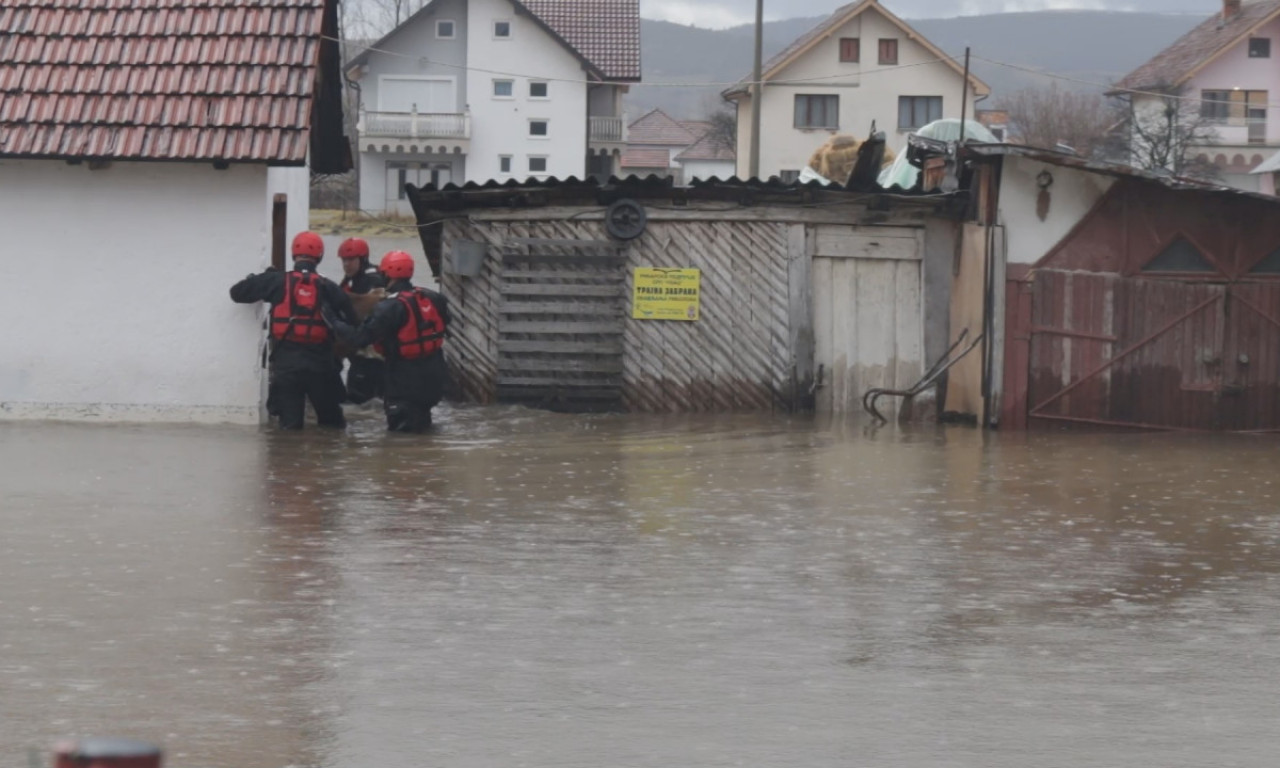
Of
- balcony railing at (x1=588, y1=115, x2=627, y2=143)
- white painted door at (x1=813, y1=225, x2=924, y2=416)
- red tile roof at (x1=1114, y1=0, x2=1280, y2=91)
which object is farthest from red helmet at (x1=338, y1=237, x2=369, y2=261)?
balcony railing at (x1=588, y1=115, x2=627, y2=143)

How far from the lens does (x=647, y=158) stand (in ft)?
389

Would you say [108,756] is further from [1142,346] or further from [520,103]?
[520,103]

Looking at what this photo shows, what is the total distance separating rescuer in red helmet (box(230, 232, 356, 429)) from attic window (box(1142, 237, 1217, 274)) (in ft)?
24.4

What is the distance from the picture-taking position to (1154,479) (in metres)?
14.2

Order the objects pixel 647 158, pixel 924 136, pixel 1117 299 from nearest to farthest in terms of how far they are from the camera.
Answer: pixel 1117 299
pixel 924 136
pixel 647 158

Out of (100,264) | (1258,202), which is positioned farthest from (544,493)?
(1258,202)

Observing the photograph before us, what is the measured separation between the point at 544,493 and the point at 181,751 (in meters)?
6.65

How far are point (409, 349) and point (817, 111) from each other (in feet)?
178

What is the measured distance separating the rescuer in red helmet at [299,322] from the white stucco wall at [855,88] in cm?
5245

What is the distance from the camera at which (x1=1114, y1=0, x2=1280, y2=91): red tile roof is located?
71.6 metres

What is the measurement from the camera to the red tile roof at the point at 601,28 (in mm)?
73938

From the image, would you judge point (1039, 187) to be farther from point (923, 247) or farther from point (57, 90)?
point (57, 90)

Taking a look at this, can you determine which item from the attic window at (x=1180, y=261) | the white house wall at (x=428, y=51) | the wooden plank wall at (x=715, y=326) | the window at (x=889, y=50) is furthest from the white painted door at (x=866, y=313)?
the white house wall at (x=428, y=51)

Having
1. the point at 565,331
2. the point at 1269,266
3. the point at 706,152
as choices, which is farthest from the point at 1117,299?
the point at 706,152
